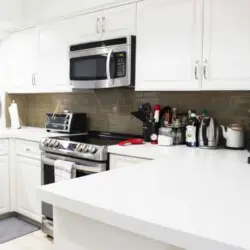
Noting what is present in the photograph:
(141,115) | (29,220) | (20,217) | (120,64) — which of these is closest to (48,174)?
(29,220)

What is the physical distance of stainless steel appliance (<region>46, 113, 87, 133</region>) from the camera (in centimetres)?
327

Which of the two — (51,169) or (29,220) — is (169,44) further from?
(29,220)

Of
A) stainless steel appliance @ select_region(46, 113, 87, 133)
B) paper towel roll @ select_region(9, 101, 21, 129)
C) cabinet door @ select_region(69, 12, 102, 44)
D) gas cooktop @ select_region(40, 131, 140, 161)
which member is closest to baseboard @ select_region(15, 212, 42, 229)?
gas cooktop @ select_region(40, 131, 140, 161)

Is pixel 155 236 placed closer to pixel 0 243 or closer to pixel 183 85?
pixel 183 85

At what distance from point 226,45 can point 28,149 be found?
6.79ft

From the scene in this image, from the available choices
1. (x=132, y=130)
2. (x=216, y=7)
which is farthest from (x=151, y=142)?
(x=216, y=7)

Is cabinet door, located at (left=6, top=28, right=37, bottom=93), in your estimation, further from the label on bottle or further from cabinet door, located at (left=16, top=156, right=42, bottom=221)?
the label on bottle

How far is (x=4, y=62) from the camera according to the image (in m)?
3.88

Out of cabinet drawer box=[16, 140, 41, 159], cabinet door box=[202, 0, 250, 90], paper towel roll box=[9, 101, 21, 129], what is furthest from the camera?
paper towel roll box=[9, 101, 21, 129]

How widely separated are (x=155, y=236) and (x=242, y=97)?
1.84 m

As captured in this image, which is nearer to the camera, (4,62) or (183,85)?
(183,85)

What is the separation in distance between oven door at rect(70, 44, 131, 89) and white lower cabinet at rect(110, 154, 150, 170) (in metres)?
0.63

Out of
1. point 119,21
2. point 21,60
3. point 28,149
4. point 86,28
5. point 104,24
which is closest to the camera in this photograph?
point 119,21

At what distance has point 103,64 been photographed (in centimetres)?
276
